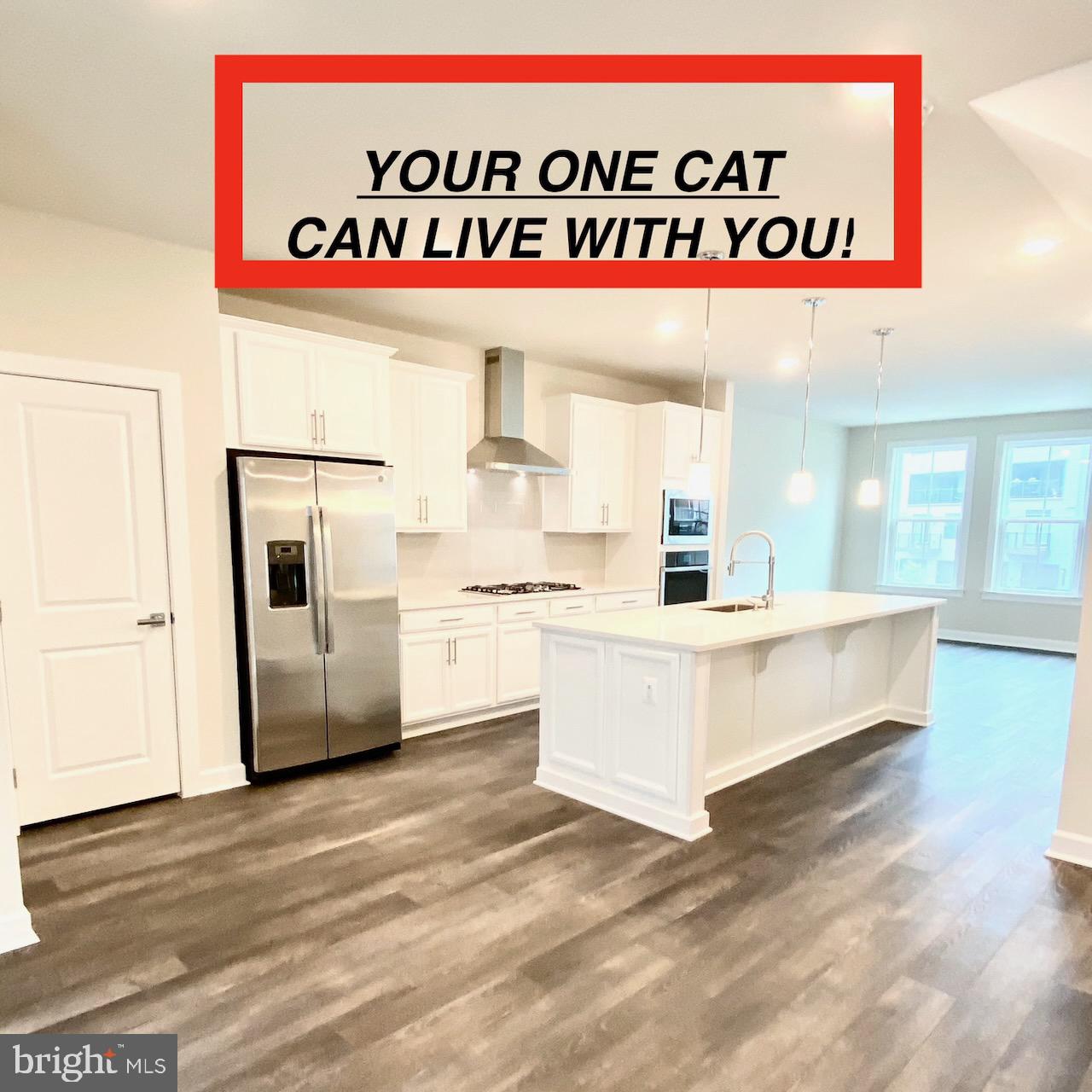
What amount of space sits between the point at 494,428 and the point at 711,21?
336 cm

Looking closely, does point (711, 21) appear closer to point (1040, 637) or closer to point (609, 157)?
point (609, 157)

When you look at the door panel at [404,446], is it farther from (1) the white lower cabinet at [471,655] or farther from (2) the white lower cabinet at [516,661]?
(2) the white lower cabinet at [516,661]

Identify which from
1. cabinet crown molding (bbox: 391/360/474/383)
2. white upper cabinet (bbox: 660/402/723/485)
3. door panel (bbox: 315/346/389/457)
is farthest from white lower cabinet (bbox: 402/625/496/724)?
white upper cabinet (bbox: 660/402/723/485)

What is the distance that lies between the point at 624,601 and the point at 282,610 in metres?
2.73

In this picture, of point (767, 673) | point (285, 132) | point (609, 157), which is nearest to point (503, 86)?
point (609, 157)

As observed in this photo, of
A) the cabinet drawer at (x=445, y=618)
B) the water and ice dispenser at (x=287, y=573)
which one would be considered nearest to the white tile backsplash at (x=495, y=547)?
the cabinet drawer at (x=445, y=618)

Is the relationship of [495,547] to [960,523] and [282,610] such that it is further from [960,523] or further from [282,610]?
[960,523]

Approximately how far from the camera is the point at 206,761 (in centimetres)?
340

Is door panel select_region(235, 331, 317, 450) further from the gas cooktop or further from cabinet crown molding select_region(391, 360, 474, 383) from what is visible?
the gas cooktop

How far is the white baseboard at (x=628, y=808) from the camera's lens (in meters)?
2.92

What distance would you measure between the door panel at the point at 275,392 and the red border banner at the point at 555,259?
12.4 inches

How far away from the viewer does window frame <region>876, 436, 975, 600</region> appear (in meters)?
7.95

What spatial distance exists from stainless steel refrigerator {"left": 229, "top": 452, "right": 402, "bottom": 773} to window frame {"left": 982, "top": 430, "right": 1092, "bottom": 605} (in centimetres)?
715

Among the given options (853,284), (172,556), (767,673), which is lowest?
(767,673)
